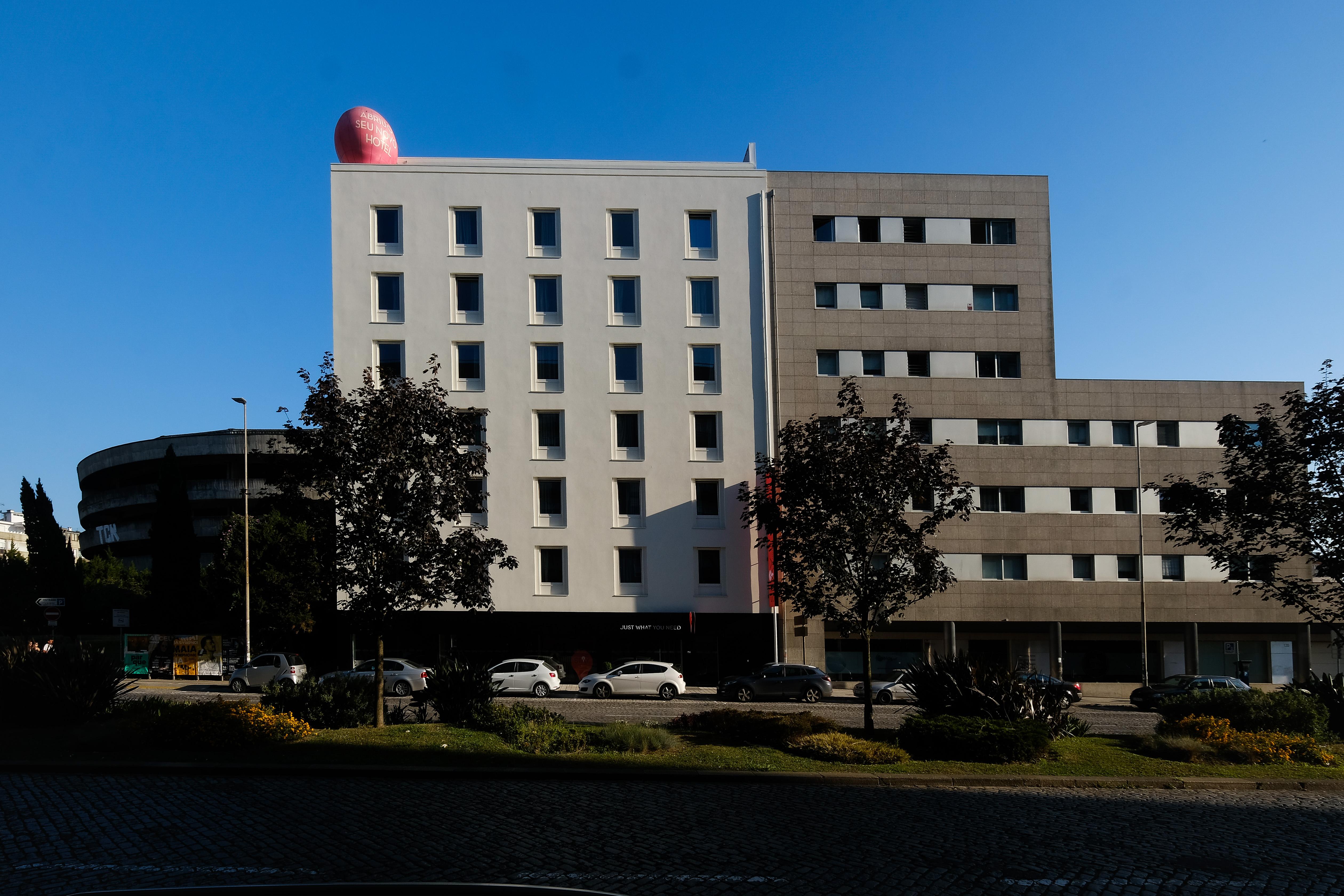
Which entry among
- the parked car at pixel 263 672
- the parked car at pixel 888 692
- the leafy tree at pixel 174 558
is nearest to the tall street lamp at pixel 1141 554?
the parked car at pixel 888 692

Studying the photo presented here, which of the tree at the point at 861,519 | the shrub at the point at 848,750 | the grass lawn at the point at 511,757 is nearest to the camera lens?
the grass lawn at the point at 511,757

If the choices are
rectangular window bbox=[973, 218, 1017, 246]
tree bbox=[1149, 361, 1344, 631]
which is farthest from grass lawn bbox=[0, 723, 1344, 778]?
rectangular window bbox=[973, 218, 1017, 246]

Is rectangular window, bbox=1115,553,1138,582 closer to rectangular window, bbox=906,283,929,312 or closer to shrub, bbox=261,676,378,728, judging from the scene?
rectangular window, bbox=906,283,929,312

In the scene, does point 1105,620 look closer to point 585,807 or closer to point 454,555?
point 454,555

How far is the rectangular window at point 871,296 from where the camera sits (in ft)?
153

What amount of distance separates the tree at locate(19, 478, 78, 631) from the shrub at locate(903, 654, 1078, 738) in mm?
52349

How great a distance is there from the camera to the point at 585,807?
1202 cm

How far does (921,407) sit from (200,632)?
38.0 m

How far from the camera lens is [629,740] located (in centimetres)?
1619

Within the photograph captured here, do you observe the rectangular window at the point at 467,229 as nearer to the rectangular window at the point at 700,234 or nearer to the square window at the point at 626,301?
the square window at the point at 626,301

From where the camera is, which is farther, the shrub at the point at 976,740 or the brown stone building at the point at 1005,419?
the brown stone building at the point at 1005,419

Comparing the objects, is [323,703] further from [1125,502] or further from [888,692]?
[1125,502]

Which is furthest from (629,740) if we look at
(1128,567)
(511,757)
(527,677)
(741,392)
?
(1128,567)

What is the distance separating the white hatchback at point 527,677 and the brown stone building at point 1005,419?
14.9 m
